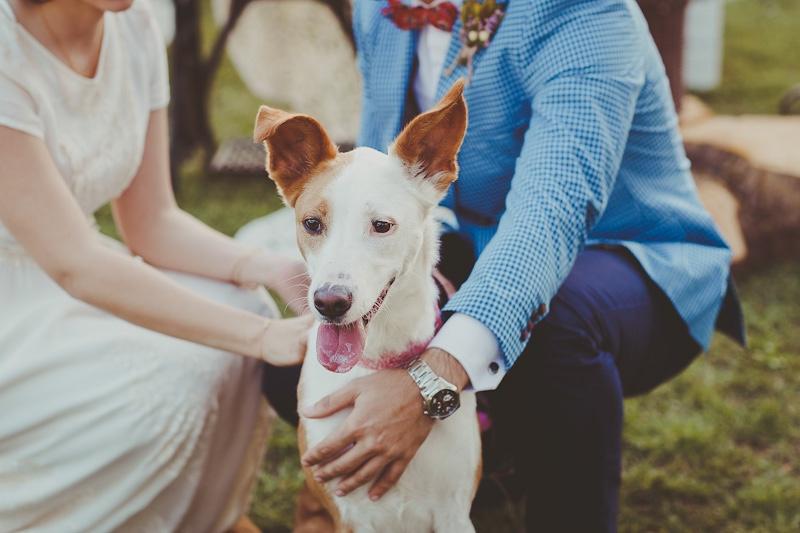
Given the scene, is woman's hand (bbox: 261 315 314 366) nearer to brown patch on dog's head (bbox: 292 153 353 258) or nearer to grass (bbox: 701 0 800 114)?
brown patch on dog's head (bbox: 292 153 353 258)

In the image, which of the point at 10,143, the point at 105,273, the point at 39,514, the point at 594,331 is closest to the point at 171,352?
the point at 105,273

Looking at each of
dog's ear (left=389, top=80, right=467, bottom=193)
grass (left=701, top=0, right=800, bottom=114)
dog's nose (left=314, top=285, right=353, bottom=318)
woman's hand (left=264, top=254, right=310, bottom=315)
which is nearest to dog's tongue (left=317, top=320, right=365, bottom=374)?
dog's nose (left=314, top=285, right=353, bottom=318)

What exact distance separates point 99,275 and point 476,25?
1033mm

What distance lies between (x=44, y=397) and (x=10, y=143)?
1.84 feet

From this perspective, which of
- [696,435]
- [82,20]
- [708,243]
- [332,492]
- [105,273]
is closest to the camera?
[332,492]

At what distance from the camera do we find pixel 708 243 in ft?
7.66

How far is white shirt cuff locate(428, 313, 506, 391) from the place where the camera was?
68.7 inches

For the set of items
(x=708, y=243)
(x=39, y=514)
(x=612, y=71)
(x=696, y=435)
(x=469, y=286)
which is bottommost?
(x=696, y=435)

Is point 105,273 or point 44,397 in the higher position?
point 105,273

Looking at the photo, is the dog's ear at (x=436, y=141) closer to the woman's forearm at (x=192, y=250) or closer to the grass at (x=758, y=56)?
the woman's forearm at (x=192, y=250)

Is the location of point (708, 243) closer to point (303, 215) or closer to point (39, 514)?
point (303, 215)

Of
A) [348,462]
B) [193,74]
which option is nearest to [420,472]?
[348,462]

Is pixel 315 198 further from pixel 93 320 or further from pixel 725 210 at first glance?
pixel 725 210

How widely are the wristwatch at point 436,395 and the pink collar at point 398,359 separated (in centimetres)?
10
